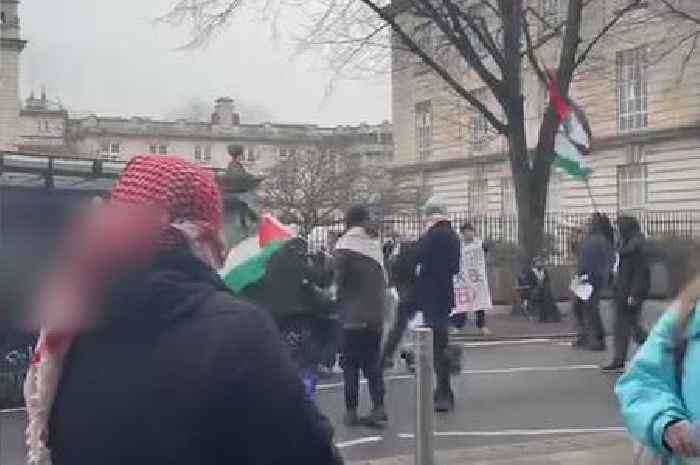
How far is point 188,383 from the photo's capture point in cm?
196

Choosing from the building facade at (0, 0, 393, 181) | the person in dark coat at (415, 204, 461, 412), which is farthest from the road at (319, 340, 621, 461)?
the building facade at (0, 0, 393, 181)

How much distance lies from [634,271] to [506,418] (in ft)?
10.2

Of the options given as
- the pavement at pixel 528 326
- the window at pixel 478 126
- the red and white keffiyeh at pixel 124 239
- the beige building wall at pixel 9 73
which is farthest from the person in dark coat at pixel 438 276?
the beige building wall at pixel 9 73

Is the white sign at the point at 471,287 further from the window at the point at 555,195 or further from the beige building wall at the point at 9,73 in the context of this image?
the beige building wall at the point at 9,73

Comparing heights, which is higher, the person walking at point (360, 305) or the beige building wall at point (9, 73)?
the beige building wall at point (9, 73)

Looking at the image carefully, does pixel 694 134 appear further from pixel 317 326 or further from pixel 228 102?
pixel 228 102

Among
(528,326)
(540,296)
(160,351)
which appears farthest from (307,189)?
(160,351)

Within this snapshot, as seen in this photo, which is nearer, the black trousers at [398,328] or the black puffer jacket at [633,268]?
the black trousers at [398,328]

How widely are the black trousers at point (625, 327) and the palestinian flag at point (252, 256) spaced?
5.47m

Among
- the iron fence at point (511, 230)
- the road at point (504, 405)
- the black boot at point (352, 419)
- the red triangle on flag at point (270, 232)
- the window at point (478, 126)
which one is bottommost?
the road at point (504, 405)

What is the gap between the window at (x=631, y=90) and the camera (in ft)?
146

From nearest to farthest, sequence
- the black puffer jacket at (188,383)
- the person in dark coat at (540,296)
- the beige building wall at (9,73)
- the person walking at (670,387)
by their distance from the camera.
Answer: the black puffer jacket at (188,383) → the person walking at (670,387) → the person in dark coat at (540,296) → the beige building wall at (9,73)

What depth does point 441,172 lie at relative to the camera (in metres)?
58.1

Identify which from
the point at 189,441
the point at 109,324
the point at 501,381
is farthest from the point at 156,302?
the point at 501,381
